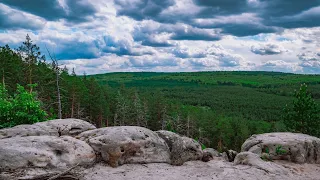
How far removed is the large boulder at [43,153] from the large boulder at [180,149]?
5997mm

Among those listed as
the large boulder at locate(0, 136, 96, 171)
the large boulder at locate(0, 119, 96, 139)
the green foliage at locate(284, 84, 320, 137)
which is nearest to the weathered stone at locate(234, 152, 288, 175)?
the large boulder at locate(0, 136, 96, 171)

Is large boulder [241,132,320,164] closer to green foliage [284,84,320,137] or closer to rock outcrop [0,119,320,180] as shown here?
rock outcrop [0,119,320,180]

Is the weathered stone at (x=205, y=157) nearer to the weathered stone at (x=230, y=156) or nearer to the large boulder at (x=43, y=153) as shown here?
the weathered stone at (x=230, y=156)

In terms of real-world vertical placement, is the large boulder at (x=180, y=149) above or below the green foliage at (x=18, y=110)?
below

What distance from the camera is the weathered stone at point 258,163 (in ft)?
60.3

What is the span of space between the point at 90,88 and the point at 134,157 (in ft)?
138

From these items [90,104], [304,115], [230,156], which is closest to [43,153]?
[230,156]

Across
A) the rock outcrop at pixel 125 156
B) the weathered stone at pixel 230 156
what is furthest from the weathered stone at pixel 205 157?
the weathered stone at pixel 230 156

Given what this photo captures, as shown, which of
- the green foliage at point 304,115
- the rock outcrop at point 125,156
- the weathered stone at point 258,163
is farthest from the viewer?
the green foliage at point 304,115

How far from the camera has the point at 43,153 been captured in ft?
48.3

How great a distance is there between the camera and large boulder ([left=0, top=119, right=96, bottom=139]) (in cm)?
1753

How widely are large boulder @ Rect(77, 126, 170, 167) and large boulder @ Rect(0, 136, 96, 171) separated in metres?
0.98

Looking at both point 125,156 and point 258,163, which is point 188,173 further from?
point 258,163

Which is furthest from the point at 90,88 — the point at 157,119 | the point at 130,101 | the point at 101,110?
the point at 157,119
